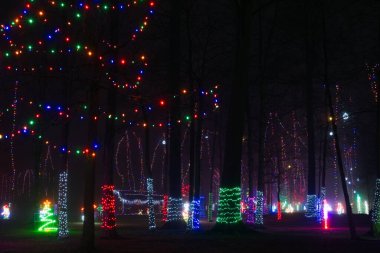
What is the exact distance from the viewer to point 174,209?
27562 millimetres

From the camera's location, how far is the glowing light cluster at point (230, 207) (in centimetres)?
1914

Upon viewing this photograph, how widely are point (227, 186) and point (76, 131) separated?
2862 centimetres

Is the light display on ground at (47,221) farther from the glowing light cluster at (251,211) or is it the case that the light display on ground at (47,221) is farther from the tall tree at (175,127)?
the glowing light cluster at (251,211)

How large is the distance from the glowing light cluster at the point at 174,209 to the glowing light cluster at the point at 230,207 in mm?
8199

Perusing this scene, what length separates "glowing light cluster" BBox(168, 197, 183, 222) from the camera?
27391 mm

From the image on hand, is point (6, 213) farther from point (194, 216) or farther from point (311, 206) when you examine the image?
point (311, 206)

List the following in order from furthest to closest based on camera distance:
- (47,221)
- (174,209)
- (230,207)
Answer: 1. (47,221)
2. (174,209)
3. (230,207)

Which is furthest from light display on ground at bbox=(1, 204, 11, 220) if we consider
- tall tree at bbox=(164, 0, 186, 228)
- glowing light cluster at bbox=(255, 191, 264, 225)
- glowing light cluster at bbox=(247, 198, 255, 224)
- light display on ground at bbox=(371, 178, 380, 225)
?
light display on ground at bbox=(371, 178, 380, 225)

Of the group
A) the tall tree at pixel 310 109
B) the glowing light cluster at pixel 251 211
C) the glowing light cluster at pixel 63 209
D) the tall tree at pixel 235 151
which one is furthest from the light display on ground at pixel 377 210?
the glowing light cluster at pixel 63 209

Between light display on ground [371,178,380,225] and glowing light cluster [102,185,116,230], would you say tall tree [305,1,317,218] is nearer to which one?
light display on ground [371,178,380,225]

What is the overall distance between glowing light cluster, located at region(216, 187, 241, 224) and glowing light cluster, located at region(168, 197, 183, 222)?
8199 mm

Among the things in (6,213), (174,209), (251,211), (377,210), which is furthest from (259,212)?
(6,213)

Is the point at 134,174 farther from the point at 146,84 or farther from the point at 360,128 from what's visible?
the point at 146,84

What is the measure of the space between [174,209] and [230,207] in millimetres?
8835
